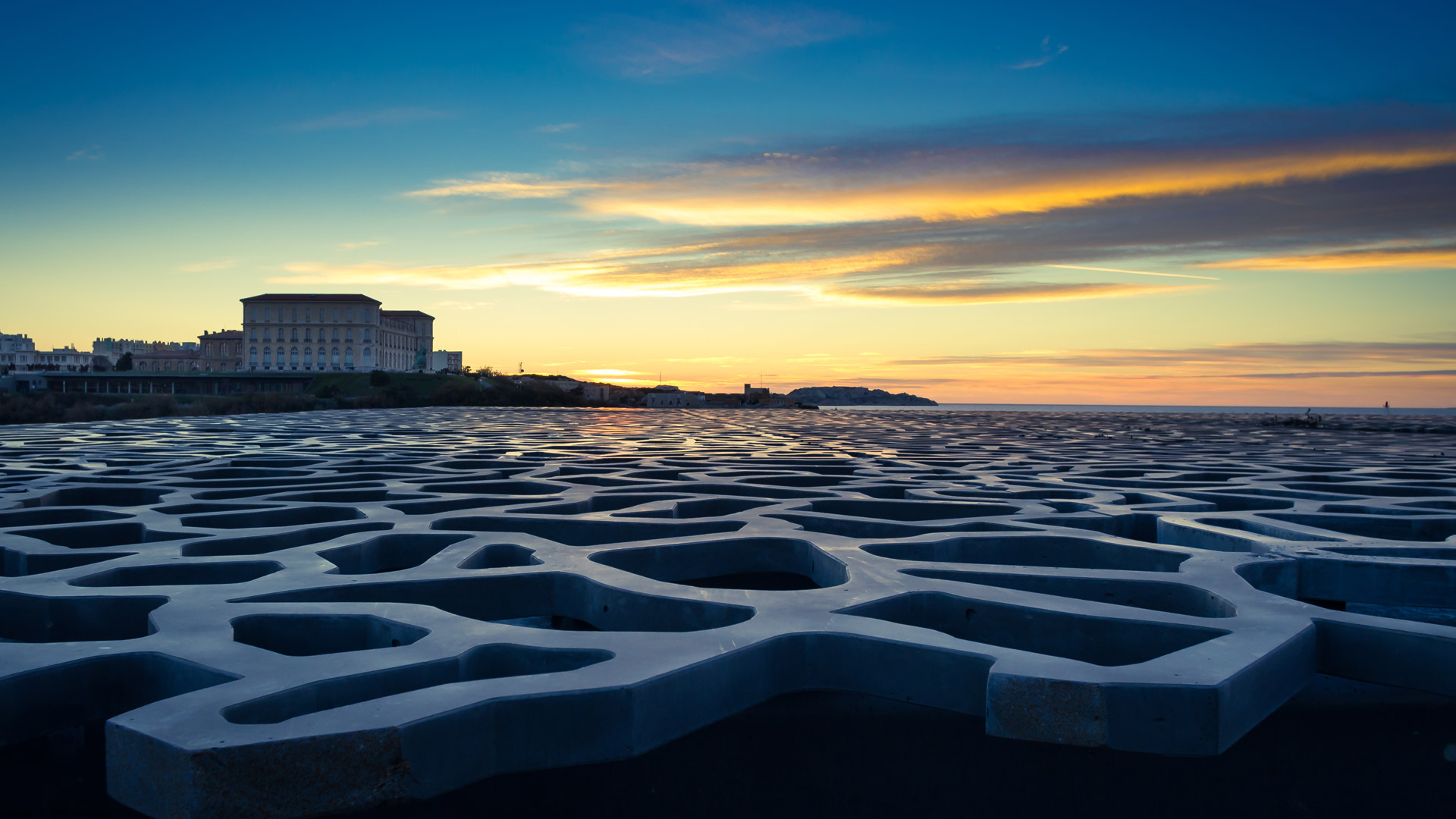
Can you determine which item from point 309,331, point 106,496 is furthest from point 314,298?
point 106,496

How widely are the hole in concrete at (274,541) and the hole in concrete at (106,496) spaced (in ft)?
8.41

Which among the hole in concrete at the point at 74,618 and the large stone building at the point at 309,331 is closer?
the hole in concrete at the point at 74,618

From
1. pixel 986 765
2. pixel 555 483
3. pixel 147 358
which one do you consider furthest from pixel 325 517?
pixel 147 358

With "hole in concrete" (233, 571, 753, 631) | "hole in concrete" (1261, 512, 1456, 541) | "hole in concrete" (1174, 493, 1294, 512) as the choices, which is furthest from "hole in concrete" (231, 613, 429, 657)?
"hole in concrete" (1174, 493, 1294, 512)

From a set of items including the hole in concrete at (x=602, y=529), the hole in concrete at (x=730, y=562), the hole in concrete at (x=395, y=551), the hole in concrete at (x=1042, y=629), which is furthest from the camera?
the hole in concrete at (x=602, y=529)

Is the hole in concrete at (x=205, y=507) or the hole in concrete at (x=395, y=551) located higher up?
the hole in concrete at (x=205, y=507)

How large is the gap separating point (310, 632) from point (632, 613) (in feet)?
4.04

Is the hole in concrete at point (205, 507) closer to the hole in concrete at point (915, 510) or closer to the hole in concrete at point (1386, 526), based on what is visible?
the hole in concrete at point (915, 510)

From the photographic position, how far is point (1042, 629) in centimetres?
348

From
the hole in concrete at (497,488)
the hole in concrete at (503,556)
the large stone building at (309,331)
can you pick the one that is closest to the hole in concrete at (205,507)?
the hole in concrete at (497,488)

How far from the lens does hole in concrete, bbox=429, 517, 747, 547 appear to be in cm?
561

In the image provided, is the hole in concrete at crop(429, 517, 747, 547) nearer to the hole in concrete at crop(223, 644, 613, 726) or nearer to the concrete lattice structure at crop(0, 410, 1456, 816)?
the concrete lattice structure at crop(0, 410, 1456, 816)

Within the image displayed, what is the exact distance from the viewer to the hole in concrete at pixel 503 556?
15.8ft

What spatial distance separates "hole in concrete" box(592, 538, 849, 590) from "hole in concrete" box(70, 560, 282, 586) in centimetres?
166
